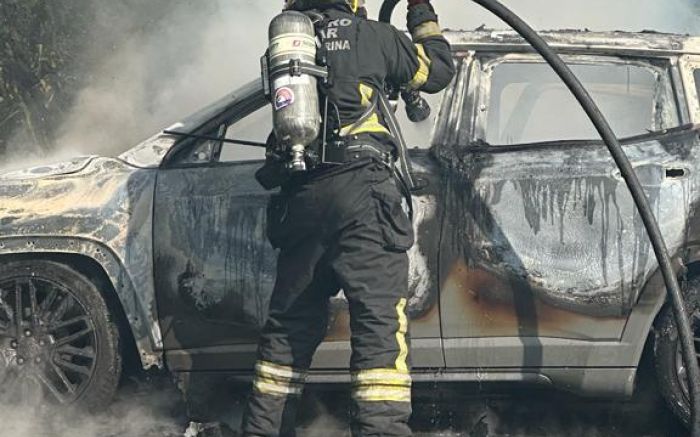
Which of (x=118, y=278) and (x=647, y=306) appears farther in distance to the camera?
(x=118, y=278)

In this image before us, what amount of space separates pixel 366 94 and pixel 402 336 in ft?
3.28

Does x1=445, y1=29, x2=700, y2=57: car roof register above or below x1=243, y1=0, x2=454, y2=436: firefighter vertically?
above

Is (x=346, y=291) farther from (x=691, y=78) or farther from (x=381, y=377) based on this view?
(x=691, y=78)

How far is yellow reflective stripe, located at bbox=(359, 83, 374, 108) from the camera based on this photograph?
4234 millimetres

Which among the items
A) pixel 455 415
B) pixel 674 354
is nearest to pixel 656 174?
pixel 674 354

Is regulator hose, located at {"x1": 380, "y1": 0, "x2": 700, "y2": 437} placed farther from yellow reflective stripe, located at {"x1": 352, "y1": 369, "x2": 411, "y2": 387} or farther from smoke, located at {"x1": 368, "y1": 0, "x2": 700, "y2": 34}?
smoke, located at {"x1": 368, "y1": 0, "x2": 700, "y2": 34}

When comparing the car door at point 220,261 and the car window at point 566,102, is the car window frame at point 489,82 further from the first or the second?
the car door at point 220,261

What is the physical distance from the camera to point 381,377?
13.3ft

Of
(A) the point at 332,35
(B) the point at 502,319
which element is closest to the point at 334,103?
(A) the point at 332,35

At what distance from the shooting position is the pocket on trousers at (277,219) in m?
4.33

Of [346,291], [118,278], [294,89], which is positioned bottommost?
A: [346,291]

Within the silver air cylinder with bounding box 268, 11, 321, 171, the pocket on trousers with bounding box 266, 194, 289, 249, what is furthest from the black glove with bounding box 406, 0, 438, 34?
the pocket on trousers with bounding box 266, 194, 289, 249

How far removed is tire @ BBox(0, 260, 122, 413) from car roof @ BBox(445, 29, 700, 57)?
2.24 metres

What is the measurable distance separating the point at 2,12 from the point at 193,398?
520 centimetres
